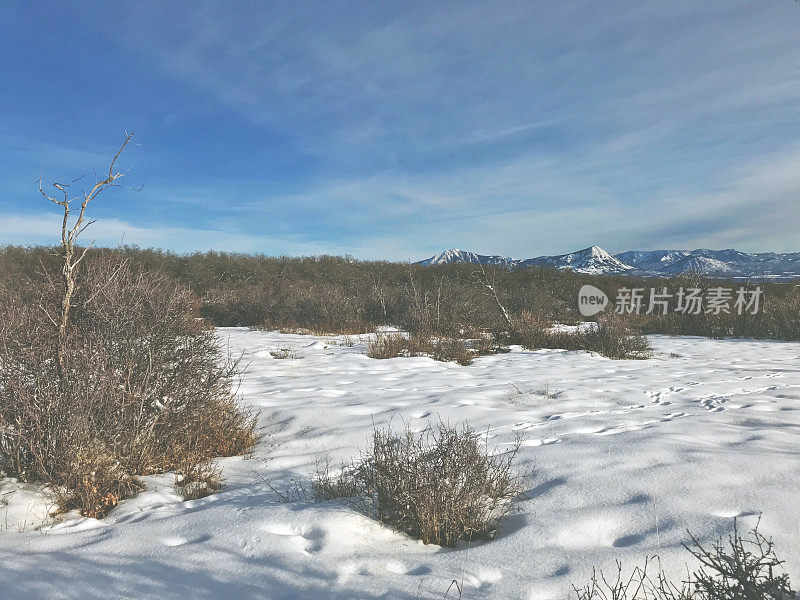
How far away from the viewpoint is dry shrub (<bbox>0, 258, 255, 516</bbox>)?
2893 millimetres

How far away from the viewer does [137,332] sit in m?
3.81

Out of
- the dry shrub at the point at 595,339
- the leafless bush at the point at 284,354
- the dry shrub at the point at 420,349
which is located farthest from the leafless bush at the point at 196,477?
the dry shrub at the point at 595,339

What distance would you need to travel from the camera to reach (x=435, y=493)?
2465 millimetres

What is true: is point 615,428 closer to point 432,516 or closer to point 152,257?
point 432,516

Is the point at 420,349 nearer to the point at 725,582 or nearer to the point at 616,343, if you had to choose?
the point at 616,343

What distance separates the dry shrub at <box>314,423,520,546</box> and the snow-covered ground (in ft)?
0.36

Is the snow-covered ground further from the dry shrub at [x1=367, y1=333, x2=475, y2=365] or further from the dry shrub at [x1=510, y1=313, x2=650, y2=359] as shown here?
the dry shrub at [x1=510, y1=313, x2=650, y2=359]

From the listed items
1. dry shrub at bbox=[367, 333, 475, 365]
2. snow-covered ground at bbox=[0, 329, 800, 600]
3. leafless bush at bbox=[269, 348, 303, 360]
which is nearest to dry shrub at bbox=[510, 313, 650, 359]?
dry shrub at bbox=[367, 333, 475, 365]

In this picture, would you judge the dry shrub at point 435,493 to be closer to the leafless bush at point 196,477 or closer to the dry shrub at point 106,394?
the leafless bush at point 196,477

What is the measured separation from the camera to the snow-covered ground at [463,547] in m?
2.04

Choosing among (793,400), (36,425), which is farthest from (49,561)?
(793,400)

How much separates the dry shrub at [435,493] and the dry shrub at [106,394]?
1.34 meters

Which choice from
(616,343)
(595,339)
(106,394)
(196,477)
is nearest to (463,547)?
(196,477)

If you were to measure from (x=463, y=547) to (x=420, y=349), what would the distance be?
6641 millimetres
